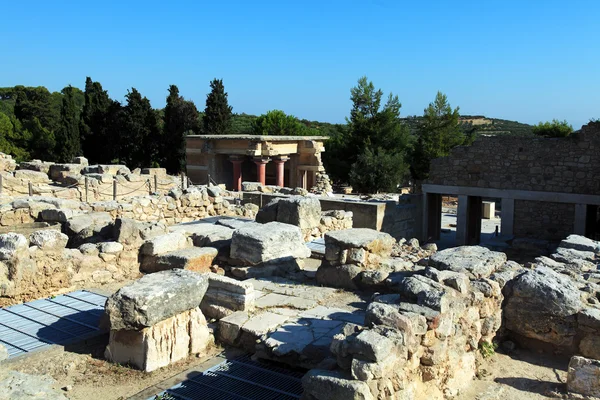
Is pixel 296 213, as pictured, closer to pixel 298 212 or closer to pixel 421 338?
pixel 298 212

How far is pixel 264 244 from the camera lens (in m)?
7.65

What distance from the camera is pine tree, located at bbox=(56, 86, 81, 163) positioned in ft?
107

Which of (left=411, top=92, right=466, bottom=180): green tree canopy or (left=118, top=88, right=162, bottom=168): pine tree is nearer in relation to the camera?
(left=411, top=92, right=466, bottom=180): green tree canopy

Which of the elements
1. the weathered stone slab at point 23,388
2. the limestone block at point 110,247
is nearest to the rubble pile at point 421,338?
the weathered stone slab at point 23,388

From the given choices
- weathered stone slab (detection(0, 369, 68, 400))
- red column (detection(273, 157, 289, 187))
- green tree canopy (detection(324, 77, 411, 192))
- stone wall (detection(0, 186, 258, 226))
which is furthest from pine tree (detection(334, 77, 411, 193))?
weathered stone slab (detection(0, 369, 68, 400))

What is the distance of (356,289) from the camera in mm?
7082

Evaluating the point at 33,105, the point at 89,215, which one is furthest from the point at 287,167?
the point at 33,105

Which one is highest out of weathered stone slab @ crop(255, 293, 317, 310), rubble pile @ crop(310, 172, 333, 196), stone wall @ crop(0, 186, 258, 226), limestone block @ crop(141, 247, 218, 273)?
rubble pile @ crop(310, 172, 333, 196)

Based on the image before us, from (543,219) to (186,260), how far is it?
34.8 ft

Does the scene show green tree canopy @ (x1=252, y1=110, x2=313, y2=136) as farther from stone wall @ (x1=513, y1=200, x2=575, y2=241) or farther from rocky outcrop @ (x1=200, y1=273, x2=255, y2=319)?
rocky outcrop @ (x1=200, y1=273, x2=255, y2=319)

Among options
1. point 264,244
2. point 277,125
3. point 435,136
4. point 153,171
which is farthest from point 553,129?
point 264,244

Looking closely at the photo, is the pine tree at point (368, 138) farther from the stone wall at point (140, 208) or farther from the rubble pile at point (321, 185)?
the stone wall at point (140, 208)

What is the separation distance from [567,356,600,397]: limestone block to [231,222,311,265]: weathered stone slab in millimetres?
4280

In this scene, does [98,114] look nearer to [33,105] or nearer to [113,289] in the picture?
[33,105]
